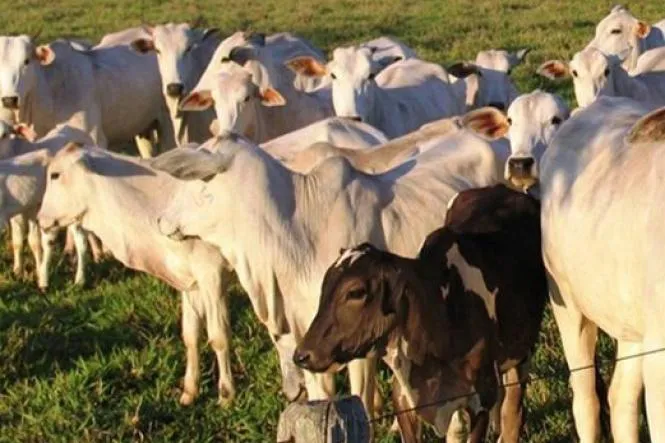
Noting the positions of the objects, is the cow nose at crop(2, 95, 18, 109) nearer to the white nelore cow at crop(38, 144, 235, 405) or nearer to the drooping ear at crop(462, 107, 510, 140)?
the white nelore cow at crop(38, 144, 235, 405)

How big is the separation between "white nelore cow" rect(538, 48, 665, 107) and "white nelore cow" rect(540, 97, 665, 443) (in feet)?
12.7

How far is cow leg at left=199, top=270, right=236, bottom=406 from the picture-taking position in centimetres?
721

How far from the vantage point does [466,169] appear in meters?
6.91

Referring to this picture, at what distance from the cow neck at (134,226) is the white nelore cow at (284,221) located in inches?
33.4

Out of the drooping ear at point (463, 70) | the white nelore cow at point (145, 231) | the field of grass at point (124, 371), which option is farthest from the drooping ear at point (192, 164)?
the drooping ear at point (463, 70)

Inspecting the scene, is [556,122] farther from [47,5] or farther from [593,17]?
[47,5]

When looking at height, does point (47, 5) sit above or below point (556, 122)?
below

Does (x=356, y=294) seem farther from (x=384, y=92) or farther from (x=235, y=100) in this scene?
(x=384, y=92)

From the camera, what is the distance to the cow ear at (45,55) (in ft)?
36.4

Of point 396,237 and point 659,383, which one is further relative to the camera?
point 396,237

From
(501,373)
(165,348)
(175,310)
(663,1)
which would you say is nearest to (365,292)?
(501,373)

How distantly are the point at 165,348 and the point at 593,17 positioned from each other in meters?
16.0

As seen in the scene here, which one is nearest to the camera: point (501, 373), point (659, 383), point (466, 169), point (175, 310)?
point (659, 383)

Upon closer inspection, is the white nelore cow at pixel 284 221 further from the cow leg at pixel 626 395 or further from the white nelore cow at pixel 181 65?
the white nelore cow at pixel 181 65
